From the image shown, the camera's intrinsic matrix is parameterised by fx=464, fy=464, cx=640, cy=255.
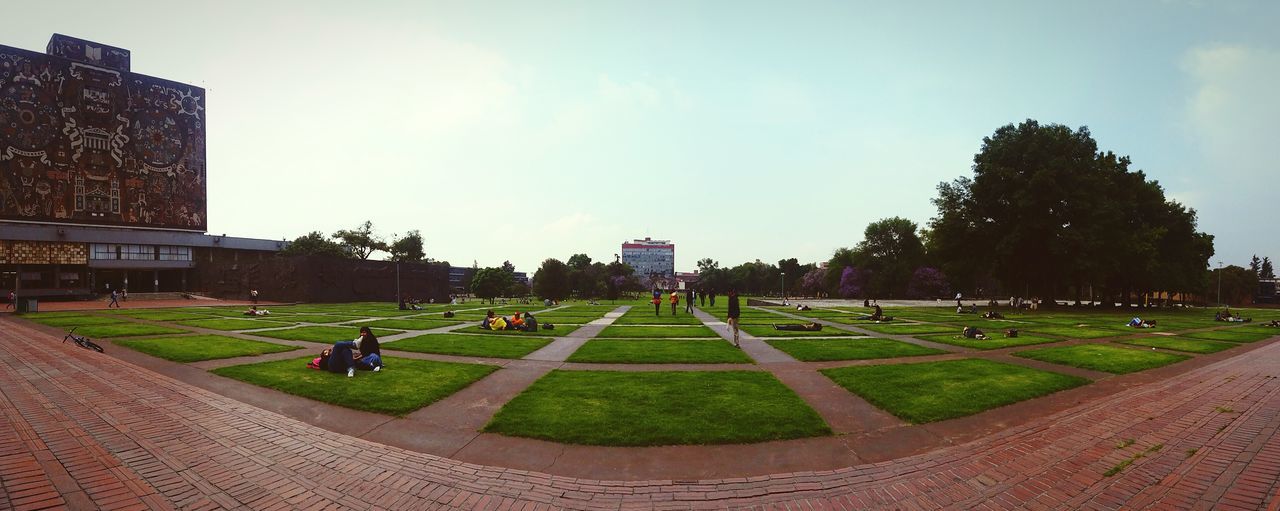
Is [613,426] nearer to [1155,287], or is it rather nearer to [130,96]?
[1155,287]

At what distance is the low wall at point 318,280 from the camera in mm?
51281

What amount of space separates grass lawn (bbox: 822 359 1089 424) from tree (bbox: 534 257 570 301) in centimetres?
4182

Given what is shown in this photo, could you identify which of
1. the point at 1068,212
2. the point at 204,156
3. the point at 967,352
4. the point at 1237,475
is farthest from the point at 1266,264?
the point at 204,156

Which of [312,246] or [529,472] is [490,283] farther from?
[529,472]

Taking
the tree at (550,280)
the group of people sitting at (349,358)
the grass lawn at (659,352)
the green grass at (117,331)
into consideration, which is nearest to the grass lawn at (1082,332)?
the grass lawn at (659,352)

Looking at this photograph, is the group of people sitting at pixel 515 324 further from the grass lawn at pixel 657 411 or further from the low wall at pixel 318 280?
the low wall at pixel 318 280

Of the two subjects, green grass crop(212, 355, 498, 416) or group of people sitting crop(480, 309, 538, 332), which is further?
group of people sitting crop(480, 309, 538, 332)

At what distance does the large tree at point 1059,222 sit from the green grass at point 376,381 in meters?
43.2

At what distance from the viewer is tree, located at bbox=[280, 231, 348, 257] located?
74.2 metres

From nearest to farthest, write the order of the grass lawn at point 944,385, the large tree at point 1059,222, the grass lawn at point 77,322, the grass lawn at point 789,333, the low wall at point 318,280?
the grass lawn at point 944,385 < the grass lawn at point 789,333 < the grass lawn at point 77,322 < the large tree at point 1059,222 < the low wall at point 318,280

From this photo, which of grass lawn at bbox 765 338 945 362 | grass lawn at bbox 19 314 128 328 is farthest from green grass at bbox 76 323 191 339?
grass lawn at bbox 765 338 945 362

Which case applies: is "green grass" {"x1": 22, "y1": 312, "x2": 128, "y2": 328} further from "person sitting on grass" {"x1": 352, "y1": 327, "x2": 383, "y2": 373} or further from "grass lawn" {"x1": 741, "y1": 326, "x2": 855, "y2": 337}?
"grass lawn" {"x1": 741, "y1": 326, "x2": 855, "y2": 337}

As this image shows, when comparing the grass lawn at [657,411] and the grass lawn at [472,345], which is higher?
the grass lawn at [657,411]

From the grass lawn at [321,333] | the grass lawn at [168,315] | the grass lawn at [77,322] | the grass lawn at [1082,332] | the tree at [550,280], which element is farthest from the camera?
the tree at [550,280]
